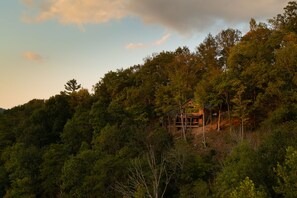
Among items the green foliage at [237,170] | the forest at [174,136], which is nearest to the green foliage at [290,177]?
the forest at [174,136]

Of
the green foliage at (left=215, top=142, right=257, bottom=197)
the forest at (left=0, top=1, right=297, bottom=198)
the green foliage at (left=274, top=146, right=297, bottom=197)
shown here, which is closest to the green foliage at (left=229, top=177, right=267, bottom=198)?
the forest at (left=0, top=1, right=297, bottom=198)

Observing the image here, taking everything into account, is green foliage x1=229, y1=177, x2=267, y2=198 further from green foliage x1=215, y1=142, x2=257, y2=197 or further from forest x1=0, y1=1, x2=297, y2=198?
green foliage x1=215, y1=142, x2=257, y2=197

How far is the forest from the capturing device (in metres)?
24.7

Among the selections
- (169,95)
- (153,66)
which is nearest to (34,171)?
(169,95)

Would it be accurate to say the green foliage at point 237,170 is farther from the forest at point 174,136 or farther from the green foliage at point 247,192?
the green foliage at point 247,192

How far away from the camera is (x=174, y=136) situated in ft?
141

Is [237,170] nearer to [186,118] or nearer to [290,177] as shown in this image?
[290,177]

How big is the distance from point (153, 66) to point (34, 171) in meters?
23.0

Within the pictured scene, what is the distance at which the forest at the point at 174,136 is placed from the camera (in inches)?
971

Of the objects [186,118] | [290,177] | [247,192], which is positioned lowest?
[247,192]

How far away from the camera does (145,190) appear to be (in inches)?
1083

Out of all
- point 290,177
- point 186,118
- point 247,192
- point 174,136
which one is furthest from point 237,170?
point 186,118

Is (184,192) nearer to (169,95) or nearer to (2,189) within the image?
(169,95)

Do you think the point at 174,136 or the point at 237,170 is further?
the point at 174,136
